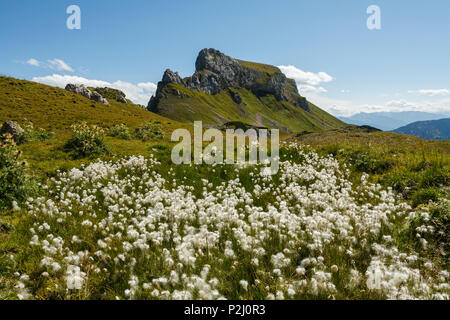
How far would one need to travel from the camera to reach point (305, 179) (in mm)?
9039

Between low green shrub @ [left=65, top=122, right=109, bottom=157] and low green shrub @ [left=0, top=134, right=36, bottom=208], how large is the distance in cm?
450

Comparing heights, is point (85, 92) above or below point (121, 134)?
above

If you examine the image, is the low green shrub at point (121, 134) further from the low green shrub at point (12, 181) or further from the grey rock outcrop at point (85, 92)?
the grey rock outcrop at point (85, 92)

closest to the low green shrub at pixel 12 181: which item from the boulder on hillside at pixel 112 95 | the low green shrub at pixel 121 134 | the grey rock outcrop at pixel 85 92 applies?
the low green shrub at pixel 121 134

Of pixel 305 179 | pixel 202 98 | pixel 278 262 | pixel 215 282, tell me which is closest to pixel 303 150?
pixel 305 179

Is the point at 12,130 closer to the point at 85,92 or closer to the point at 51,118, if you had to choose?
the point at 51,118

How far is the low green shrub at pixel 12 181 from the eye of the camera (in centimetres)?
711

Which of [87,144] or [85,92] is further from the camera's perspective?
[85,92]

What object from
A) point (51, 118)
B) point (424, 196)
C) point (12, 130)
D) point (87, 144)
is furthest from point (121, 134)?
point (51, 118)

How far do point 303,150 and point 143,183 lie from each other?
26.8ft

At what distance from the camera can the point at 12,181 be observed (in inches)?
292

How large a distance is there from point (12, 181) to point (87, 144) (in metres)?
5.18

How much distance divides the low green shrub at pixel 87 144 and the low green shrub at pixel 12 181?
4.50 meters
